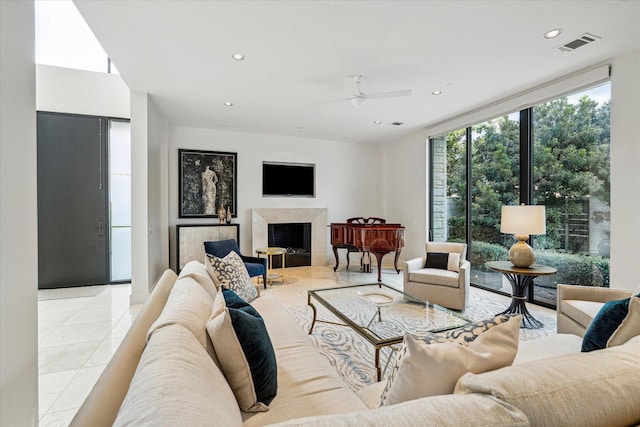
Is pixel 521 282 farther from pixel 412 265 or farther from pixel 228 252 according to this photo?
pixel 228 252

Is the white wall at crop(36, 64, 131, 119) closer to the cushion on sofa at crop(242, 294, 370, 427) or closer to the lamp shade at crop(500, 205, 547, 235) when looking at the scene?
the cushion on sofa at crop(242, 294, 370, 427)

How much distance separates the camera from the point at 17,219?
1033 mm

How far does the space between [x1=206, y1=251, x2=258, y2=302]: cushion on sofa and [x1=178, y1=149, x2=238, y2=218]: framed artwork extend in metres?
3.37

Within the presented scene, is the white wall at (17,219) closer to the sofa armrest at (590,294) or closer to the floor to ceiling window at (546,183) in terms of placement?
the sofa armrest at (590,294)

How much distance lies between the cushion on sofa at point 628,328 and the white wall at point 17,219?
223cm

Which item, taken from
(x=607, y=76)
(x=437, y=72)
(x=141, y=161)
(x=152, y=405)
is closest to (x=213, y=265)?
(x=152, y=405)

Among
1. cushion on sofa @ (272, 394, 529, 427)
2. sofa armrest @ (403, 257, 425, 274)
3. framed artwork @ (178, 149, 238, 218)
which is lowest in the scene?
sofa armrest @ (403, 257, 425, 274)

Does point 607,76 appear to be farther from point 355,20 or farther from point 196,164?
point 196,164

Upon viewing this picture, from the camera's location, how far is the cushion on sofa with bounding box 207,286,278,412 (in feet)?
3.82

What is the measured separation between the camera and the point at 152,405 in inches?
26.2

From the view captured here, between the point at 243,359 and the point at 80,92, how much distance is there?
5.36 meters

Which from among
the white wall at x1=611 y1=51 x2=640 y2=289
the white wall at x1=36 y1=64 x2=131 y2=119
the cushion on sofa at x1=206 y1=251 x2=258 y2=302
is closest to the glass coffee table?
the cushion on sofa at x1=206 y1=251 x2=258 y2=302

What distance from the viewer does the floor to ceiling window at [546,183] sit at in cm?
339

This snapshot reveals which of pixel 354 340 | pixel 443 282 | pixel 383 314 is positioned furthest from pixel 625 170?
pixel 354 340
